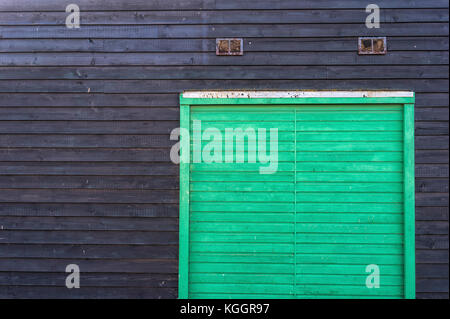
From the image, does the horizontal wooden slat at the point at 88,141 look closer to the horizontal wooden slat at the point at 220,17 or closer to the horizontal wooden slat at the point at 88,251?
the horizontal wooden slat at the point at 88,251

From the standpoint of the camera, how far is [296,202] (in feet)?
13.4

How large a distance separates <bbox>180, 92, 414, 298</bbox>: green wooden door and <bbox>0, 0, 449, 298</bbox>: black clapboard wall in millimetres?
246

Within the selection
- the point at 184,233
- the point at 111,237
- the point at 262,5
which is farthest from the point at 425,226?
the point at 111,237

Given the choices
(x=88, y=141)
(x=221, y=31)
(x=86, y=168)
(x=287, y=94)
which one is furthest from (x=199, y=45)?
(x=86, y=168)

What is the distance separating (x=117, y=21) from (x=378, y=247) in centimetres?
386

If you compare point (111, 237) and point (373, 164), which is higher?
point (373, 164)

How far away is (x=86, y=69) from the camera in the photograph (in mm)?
4156

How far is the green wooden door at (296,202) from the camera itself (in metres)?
4.03

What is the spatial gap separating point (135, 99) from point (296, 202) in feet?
7.01

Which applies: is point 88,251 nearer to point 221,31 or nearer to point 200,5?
point 221,31

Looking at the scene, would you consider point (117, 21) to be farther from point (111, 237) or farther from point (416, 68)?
point (416, 68)

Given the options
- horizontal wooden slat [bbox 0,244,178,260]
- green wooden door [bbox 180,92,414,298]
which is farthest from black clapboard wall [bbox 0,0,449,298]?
green wooden door [bbox 180,92,414,298]

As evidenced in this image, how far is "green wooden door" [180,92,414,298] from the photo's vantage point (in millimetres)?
4031

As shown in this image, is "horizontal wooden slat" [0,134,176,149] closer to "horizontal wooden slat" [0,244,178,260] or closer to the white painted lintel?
the white painted lintel
